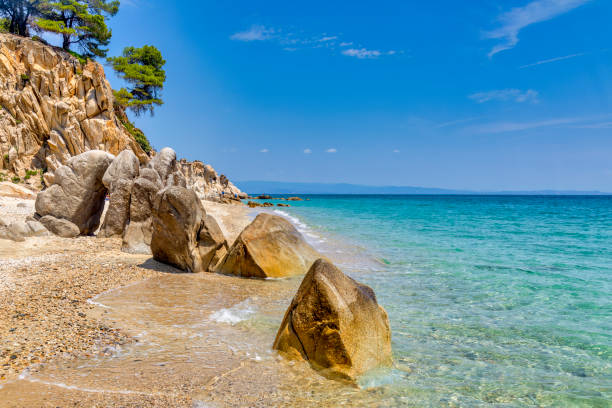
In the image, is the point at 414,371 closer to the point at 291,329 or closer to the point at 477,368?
the point at 477,368

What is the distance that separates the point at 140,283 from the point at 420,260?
30.2 ft

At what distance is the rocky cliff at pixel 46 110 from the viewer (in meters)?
30.0

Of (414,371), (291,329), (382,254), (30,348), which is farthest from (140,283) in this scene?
(382,254)

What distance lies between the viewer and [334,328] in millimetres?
4609

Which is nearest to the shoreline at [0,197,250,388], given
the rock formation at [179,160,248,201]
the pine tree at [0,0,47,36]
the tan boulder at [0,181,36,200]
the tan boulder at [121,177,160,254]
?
the tan boulder at [121,177,160,254]

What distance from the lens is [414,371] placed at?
469 centimetres

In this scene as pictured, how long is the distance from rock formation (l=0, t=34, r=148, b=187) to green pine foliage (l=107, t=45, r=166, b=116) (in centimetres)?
1002

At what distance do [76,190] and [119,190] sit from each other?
1803mm

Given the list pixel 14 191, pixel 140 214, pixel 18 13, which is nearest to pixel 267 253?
pixel 140 214

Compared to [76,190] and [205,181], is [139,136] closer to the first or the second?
[205,181]

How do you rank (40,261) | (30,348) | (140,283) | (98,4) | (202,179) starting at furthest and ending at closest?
(202,179) < (98,4) < (40,261) < (140,283) < (30,348)

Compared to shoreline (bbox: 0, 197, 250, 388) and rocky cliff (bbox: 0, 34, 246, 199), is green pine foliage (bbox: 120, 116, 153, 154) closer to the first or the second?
rocky cliff (bbox: 0, 34, 246, 199)

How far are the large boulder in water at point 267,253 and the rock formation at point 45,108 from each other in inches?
1047

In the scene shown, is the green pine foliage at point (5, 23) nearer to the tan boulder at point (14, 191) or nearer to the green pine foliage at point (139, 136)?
the green pine foliage at point (139, 136)
